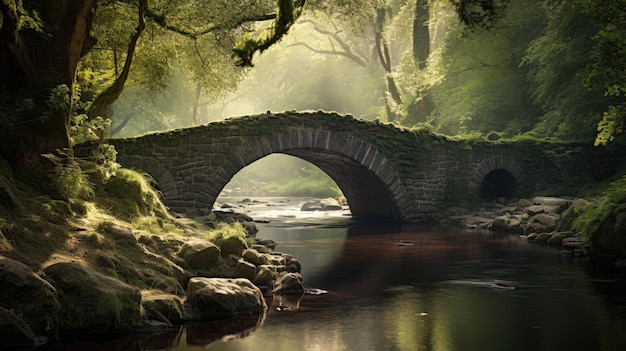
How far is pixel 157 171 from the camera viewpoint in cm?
1764

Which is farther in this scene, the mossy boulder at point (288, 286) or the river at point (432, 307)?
the mossy boulder at point (288, 286)

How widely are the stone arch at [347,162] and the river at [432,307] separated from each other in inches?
148

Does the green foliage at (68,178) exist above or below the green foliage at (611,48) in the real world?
below

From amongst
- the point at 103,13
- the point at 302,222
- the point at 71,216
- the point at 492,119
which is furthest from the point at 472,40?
the point at 71,216

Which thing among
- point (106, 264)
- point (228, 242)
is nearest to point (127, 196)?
point (228, 242)

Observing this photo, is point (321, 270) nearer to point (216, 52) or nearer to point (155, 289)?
point (155, 289)

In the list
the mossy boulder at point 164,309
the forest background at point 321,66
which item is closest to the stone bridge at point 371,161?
the forest background at point 321,66

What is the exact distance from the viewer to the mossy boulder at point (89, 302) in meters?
7.42

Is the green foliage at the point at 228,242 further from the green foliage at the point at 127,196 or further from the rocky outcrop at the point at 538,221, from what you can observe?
the rocky outcrop at the point at 538,221

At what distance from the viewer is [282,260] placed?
12391 mm

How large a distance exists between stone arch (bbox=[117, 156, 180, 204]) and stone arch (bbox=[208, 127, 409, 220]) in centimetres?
137

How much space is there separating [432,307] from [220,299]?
3058mm

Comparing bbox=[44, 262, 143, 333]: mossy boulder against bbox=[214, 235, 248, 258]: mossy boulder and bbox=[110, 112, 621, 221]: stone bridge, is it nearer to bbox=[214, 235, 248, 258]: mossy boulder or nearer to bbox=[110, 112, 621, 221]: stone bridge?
bbox=[214, 235, 248, 258]: mossy boulder

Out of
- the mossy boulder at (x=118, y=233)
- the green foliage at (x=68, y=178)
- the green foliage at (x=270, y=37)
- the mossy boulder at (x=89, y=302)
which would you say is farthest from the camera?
the green foliage at (x=270, y=37)
